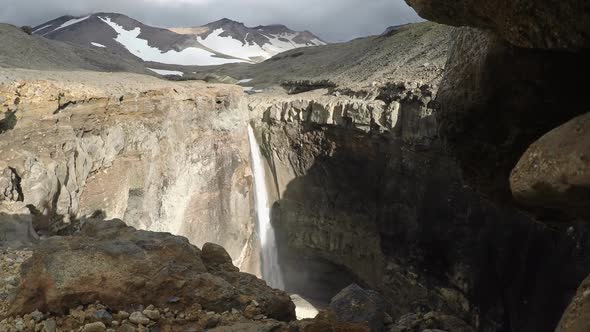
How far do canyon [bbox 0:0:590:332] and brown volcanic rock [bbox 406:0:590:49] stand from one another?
3 cm

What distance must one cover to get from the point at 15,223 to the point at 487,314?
48.3 ft

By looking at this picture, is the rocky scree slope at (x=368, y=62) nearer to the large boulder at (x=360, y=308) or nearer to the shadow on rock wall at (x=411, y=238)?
the shadow on rock wall at (x=411, y=238)

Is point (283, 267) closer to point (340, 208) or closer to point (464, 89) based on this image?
point (340, 208)

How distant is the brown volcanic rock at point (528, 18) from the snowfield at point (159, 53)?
56.2 meters

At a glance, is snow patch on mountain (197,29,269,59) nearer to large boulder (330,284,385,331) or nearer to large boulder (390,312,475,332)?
large boulder (330,284,385,331)

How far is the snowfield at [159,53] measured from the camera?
196 feet

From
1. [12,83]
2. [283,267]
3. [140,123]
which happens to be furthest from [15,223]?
[283,267]

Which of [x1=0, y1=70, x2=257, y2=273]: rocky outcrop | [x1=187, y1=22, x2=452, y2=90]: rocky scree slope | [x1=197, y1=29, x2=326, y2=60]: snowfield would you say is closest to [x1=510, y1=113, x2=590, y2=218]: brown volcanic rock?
[x1=0, y1=70, x2=257, y2=273]: rocky outcrop

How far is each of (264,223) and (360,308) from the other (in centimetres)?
1680

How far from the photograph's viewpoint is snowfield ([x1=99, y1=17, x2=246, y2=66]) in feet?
196

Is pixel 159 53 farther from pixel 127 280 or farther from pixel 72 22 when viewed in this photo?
pixel 127 280

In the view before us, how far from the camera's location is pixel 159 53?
63.7 meters

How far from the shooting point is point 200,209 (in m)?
20.1

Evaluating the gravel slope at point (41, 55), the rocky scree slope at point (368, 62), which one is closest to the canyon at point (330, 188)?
the rocky scree slope at point (368, 62)
